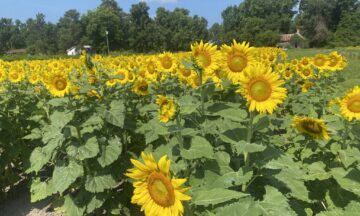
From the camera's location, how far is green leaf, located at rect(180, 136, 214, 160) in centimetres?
A: 251

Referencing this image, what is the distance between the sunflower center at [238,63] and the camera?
2922mm

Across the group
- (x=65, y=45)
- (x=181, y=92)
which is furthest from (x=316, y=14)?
(x=181, y=92)

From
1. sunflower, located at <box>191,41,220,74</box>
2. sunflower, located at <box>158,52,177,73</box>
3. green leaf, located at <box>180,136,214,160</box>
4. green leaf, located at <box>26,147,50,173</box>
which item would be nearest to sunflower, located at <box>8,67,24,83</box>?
green leaf, located at <box>26,147,50,173</box>

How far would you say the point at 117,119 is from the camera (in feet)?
11.9

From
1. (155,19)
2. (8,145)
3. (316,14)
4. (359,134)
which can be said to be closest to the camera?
(359,134)

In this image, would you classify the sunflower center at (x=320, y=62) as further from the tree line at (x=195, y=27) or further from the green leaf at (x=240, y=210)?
the tree line at (x=195, y=27)

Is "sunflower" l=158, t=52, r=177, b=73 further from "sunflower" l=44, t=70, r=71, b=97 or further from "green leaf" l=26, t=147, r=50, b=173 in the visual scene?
"green leaf" l=26, t=147, r=50, b=173

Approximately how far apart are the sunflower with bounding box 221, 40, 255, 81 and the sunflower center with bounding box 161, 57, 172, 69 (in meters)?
1.71

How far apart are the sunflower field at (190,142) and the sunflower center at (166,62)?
0.5 inches

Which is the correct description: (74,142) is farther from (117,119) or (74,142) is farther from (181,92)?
(181,92)

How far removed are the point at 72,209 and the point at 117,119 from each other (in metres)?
1.01

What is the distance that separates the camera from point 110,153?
3676mm

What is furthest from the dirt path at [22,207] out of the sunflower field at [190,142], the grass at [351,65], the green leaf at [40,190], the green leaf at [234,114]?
→ the grass at [351,65]

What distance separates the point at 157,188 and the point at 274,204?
0.85 meters
